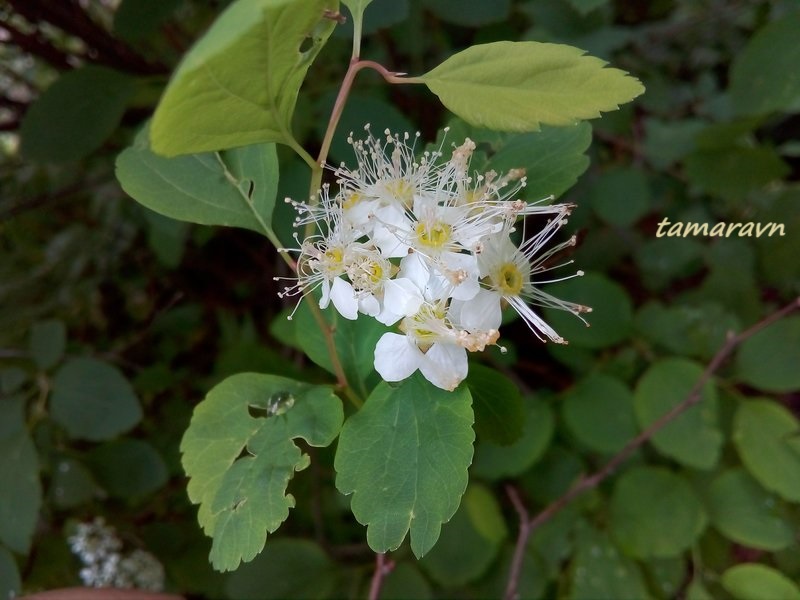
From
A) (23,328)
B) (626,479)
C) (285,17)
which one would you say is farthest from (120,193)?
(626,479)

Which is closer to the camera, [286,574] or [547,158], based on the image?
[547,158]

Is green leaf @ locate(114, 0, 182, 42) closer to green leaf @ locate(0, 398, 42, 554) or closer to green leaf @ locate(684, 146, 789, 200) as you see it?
green leaf @ locate(0, 398, 42, 554)

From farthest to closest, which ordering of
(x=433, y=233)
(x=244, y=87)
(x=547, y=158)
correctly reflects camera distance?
1. (x=547, y=158)
2. (x=433, y=233)
3. (x=244, y=87)

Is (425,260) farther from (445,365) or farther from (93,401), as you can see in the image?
(93,401)

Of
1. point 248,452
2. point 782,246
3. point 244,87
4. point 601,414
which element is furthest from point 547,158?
point 782,246

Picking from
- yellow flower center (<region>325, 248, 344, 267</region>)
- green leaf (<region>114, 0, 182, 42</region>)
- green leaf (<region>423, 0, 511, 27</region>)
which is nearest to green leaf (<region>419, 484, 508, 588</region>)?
yellow flower center (<region>325, 248, 344, 267</region>)

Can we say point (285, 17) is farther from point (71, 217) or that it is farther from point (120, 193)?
point (71, 217)

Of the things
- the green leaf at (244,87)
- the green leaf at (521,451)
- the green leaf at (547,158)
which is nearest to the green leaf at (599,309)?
the green leaf at (521,451)
